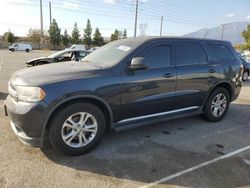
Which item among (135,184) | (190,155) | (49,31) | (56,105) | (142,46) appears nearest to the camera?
(135,184)

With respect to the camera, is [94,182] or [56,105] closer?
[94,182]

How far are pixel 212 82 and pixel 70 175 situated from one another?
3.46 meters

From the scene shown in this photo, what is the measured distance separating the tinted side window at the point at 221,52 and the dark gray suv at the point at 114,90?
3 cm

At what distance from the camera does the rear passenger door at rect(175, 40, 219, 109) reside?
178 inches

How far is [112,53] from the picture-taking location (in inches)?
169

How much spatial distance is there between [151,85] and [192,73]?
108 centimetres

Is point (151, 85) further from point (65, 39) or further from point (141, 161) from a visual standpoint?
point (65, 39)

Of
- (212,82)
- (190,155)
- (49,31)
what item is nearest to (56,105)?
(190,155)

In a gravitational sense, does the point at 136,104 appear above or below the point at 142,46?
below

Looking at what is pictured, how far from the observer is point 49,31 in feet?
212

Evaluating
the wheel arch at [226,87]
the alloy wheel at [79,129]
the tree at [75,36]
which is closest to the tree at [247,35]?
the tree at [75,36]

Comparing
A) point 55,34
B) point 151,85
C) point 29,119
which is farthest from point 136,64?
point 55,34

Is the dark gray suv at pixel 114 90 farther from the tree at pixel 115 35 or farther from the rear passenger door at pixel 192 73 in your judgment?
the tree at pixel 115 35

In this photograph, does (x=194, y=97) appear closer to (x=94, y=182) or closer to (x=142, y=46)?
(x=142, y=46)
